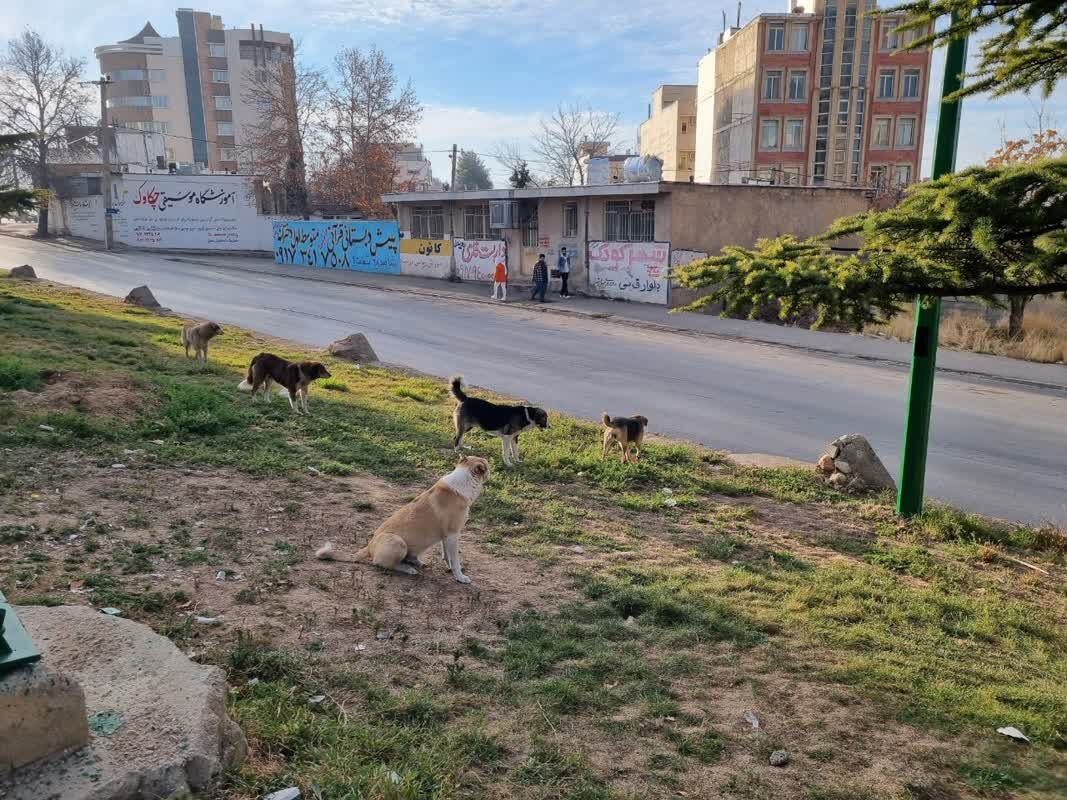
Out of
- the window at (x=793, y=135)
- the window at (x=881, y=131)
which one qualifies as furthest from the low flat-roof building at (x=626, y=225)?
the window at (x=881, y=131)

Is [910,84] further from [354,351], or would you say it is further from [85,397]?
[85,397]

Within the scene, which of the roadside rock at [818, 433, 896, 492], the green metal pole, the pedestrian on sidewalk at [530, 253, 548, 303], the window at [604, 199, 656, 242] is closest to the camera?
the green metal pole

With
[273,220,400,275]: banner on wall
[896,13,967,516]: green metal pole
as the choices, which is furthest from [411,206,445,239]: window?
[896,13,967,516]: green metal pole

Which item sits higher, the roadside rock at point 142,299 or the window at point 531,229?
the window at point 531,229

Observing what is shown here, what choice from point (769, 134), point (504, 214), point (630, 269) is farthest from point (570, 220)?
point (769, 134)

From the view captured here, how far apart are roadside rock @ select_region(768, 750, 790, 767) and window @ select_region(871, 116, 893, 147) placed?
64.6m

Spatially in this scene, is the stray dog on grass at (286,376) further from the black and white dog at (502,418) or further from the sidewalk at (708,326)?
the sidewalk at (708,326)

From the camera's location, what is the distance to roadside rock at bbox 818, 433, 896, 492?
362 inches

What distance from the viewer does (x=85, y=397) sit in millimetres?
9398

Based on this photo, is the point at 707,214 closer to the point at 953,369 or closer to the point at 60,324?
the point at 953,369

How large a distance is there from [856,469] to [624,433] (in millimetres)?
2723

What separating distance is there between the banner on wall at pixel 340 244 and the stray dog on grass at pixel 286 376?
97.1 ft

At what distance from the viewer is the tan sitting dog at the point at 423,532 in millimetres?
5867

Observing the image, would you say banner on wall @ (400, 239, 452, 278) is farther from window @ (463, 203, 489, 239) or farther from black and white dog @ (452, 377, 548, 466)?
black and white dog @ (452, 377, 548, 466)
